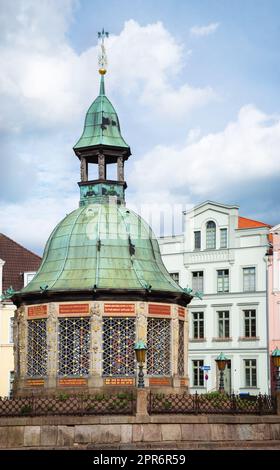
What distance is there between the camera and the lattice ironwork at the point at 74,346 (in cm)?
3600

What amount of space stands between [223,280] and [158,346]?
24.4 metres

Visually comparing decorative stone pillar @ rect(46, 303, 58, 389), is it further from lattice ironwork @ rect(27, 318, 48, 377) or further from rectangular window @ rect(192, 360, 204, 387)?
Answer: rectangular window @ rect(192, 360, 204, 387)

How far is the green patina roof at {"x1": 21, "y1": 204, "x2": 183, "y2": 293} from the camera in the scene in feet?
122

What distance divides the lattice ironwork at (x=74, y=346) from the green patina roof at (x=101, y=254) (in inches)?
58.6

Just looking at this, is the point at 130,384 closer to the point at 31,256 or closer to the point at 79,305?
the point at 79,305

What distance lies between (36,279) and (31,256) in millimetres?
31371

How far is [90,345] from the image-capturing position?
35.8 m

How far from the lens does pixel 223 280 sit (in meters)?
61.0

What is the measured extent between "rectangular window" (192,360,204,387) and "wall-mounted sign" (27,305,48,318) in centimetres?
2542

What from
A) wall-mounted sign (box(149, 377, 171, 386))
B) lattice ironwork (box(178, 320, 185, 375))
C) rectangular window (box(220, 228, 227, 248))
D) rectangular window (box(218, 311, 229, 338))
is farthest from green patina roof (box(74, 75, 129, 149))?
rectangular window (box(218, 311, 229, 338))

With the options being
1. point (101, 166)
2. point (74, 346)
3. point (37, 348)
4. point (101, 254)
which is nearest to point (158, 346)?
point (74, 346)

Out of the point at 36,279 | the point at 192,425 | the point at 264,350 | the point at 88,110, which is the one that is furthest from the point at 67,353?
the point at 264,350

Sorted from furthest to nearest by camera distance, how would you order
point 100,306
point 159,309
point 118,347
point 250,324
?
point 250,324
point 159,309
point 100,306
point 118,347

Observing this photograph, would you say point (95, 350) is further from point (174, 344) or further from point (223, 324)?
point (223, 324)
